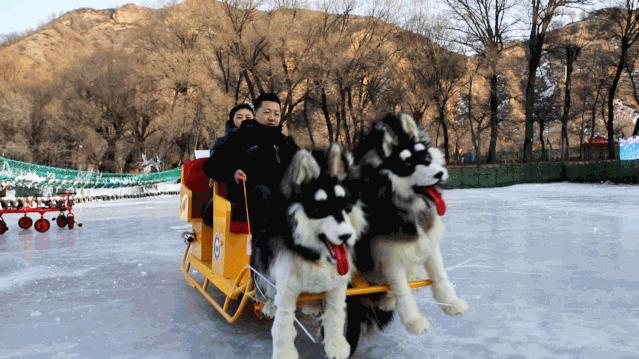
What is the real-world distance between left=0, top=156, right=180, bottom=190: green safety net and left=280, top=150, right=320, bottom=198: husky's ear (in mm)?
16220

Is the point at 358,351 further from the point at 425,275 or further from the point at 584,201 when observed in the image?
the point at 584,201

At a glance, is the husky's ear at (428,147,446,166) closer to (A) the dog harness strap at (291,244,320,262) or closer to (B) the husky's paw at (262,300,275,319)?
(A) the dog harness strap at (291,244,320,262)

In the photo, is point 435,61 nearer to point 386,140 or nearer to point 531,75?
point 531,75

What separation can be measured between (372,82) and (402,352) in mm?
33307

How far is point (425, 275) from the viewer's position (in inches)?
139

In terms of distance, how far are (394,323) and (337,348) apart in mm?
1228

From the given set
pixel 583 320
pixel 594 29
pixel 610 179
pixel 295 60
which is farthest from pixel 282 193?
pixel 594 29

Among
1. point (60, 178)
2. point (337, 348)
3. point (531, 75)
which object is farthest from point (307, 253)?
point (531, 75)

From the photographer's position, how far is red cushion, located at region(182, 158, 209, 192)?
5328 millimetres

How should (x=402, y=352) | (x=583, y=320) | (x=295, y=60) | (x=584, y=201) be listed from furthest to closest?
(x=295, y=60) → (x=584, y=201) → (x=583, y=320) → (x=402, y=352)

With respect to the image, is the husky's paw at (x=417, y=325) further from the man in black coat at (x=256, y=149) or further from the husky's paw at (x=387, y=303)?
the man in black coat at (x=256, y=149)

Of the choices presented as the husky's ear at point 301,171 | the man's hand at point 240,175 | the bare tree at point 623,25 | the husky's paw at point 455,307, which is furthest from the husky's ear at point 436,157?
the bare tree at point 623,25

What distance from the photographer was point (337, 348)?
9.53 ft

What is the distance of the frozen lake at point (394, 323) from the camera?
3.51m
